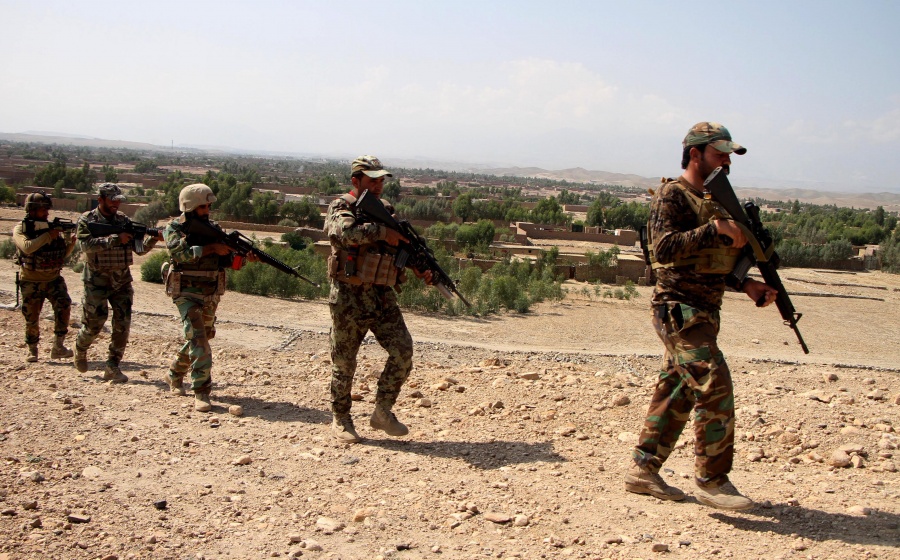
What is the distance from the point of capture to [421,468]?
4.55 m

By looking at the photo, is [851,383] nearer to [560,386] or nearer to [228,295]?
[560,386]

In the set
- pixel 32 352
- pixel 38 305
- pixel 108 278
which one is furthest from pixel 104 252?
pixel 32 352

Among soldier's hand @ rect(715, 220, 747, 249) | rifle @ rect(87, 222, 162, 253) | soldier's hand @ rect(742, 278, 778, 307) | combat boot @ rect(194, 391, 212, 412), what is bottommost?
combat boot @ rect(194, 391, 212, 412)

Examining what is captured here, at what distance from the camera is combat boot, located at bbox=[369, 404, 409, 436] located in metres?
5.09

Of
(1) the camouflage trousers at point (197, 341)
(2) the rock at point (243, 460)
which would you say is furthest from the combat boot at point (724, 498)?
(1) the camouflage trousers at point (197, 341)

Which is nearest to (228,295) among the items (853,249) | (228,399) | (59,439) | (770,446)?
(228,399)

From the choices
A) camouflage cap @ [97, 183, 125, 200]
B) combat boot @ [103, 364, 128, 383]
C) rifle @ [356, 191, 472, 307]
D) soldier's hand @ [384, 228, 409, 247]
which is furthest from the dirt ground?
camouflage cap @ [97, 183, 125, 200]

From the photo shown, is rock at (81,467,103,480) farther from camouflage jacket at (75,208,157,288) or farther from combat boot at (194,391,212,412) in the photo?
camouflage jacket at (75,208,157,288)

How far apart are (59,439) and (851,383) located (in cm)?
651

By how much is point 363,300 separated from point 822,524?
2.89 meters

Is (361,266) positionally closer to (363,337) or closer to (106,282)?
(363,337)

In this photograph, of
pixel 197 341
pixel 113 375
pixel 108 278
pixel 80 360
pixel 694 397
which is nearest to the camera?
pixel 694 397

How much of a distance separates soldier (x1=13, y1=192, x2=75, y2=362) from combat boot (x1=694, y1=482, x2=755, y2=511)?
644 centimetres

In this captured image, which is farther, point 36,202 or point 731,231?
point 36,202
